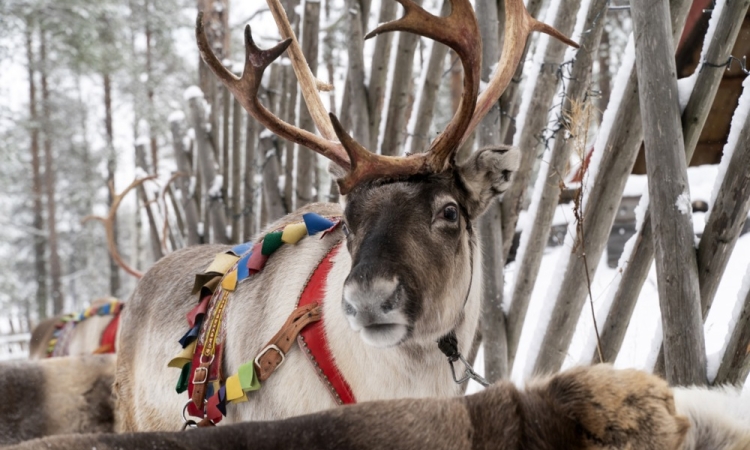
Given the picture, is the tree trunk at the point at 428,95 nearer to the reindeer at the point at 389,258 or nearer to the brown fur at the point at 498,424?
the reindeer at the point at 389,258

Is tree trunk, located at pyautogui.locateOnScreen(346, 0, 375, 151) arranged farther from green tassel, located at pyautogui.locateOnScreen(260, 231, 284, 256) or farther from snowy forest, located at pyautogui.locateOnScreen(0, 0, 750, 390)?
green tassel, located at pyautogui.locateOnScreen(260, 231, 284, 256)

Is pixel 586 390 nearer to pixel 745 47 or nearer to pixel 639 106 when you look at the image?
pixel 639 106

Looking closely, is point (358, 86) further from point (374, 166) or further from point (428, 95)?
point (374, 166)

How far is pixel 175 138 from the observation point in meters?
7.55

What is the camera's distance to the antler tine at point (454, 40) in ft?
6.95

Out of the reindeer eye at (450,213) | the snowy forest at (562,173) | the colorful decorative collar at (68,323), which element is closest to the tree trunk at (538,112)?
the snowy forest at (562,173)

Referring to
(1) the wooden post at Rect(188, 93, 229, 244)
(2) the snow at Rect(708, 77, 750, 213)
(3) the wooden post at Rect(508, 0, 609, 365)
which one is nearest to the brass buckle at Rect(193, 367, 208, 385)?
(3) the wooden post at Rect(508, 0, 609, 365)

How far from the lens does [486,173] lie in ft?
8.18

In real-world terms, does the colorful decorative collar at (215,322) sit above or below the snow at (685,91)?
below

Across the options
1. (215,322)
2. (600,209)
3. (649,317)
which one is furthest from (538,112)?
(649,317)

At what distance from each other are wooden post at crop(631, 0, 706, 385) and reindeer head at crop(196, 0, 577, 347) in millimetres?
511

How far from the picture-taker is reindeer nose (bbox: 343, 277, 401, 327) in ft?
6.40

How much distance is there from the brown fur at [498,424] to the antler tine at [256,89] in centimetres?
167

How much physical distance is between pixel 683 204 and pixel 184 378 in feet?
6.56
